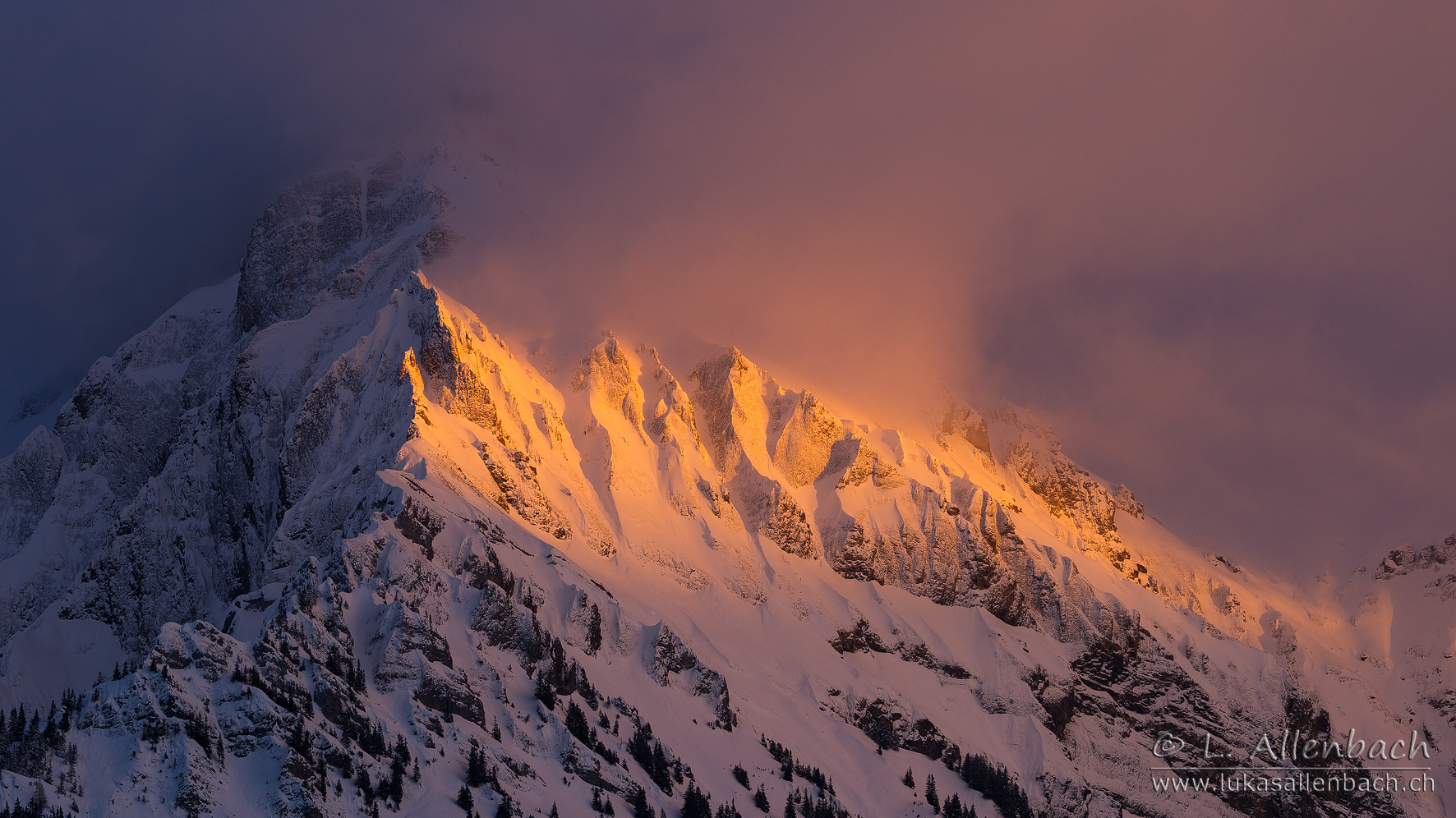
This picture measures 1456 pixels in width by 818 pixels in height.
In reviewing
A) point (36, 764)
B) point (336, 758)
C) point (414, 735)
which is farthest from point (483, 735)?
point (36, 764)

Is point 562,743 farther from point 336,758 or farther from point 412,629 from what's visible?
point 336,758

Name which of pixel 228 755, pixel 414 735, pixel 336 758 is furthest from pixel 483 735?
pixel 228 755

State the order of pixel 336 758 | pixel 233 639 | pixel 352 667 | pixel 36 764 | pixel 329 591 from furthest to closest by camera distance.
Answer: pixel 329 591 → pixel 352 667 → pixel 233 639 → pixel 336 758 → pixel 36 764

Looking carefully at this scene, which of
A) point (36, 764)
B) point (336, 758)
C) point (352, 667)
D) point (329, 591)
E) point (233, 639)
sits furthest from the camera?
point (329, 591)

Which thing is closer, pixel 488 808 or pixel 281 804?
pixel 281 804

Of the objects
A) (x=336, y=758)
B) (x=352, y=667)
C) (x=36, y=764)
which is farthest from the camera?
(x=352, y=667)

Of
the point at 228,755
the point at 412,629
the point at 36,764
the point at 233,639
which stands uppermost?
the point at 412,629

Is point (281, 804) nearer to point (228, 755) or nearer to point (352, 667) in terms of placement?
point (228, 755)

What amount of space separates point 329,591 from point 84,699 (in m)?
40.7

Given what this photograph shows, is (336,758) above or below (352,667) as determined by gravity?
below

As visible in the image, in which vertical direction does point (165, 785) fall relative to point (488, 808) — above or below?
below

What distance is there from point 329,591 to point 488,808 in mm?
45312

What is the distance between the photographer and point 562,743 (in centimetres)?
19800

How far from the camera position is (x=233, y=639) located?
17188 cm
